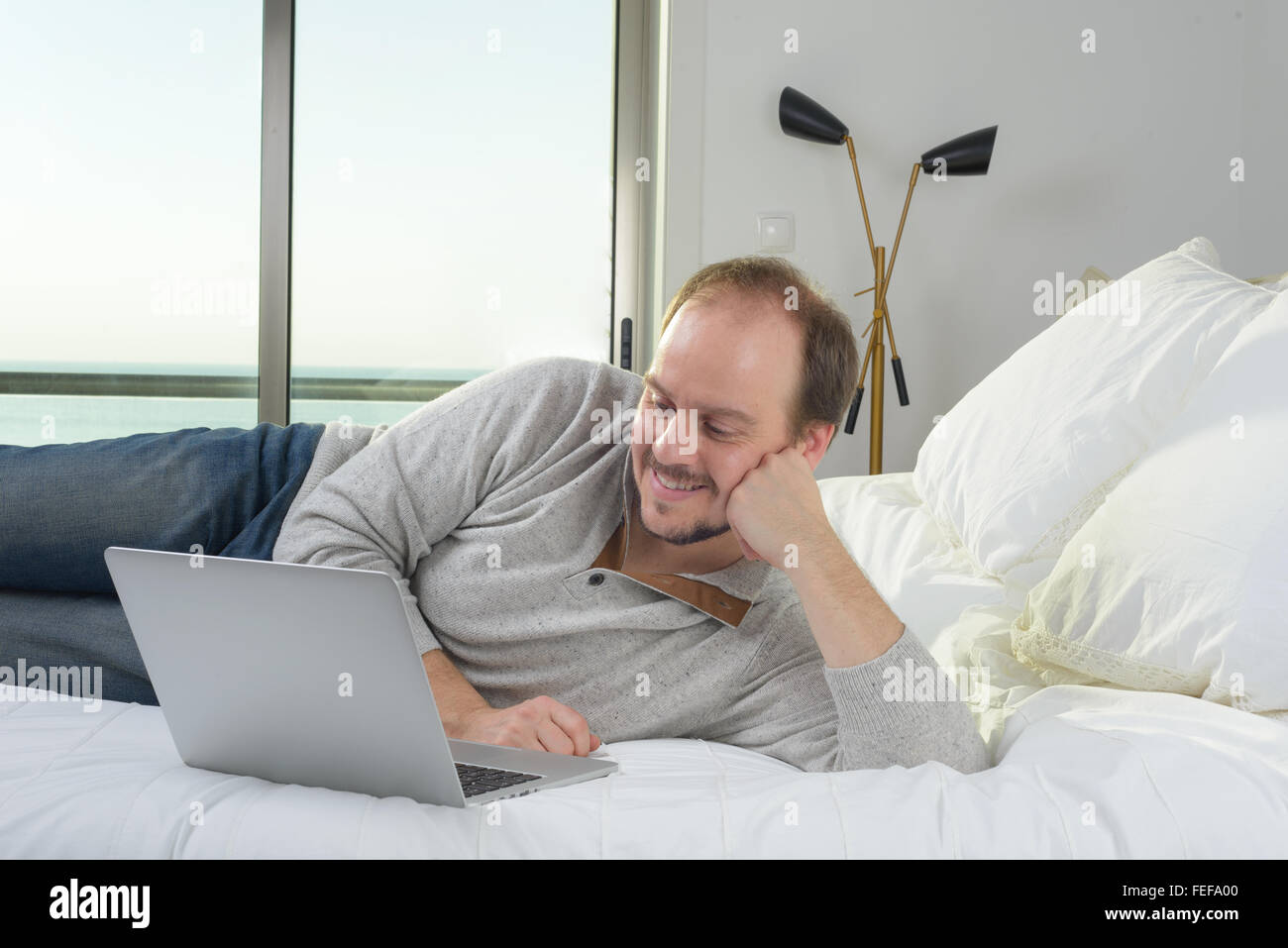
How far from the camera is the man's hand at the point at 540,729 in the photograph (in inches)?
37.2

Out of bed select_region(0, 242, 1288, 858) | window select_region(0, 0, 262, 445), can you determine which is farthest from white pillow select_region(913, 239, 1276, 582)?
window select_region(0, 0, 262, 445)

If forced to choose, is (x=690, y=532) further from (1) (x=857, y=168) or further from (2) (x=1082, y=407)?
(1) (x=857, y=168)

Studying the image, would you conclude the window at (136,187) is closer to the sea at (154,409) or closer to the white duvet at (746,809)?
the sea at (154,409)

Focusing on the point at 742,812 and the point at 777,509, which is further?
the point at 777,509

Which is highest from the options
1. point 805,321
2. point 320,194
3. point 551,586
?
point 320,194

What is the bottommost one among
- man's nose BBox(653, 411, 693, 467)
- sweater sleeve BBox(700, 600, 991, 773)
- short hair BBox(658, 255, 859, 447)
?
sweater sleeve BBox(700, 600, 991, 773)

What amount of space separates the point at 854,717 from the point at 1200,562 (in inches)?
13.0

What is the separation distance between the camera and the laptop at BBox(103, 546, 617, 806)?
69cm

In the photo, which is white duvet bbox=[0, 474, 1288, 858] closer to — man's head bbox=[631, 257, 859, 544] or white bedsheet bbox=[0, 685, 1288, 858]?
white bedsheet bbox=[0, 685, 1288, 858]

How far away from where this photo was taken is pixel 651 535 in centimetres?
121

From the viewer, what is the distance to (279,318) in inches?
108

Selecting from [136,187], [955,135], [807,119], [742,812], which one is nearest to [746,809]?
[742,812]

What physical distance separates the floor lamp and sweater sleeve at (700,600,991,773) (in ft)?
4.13
